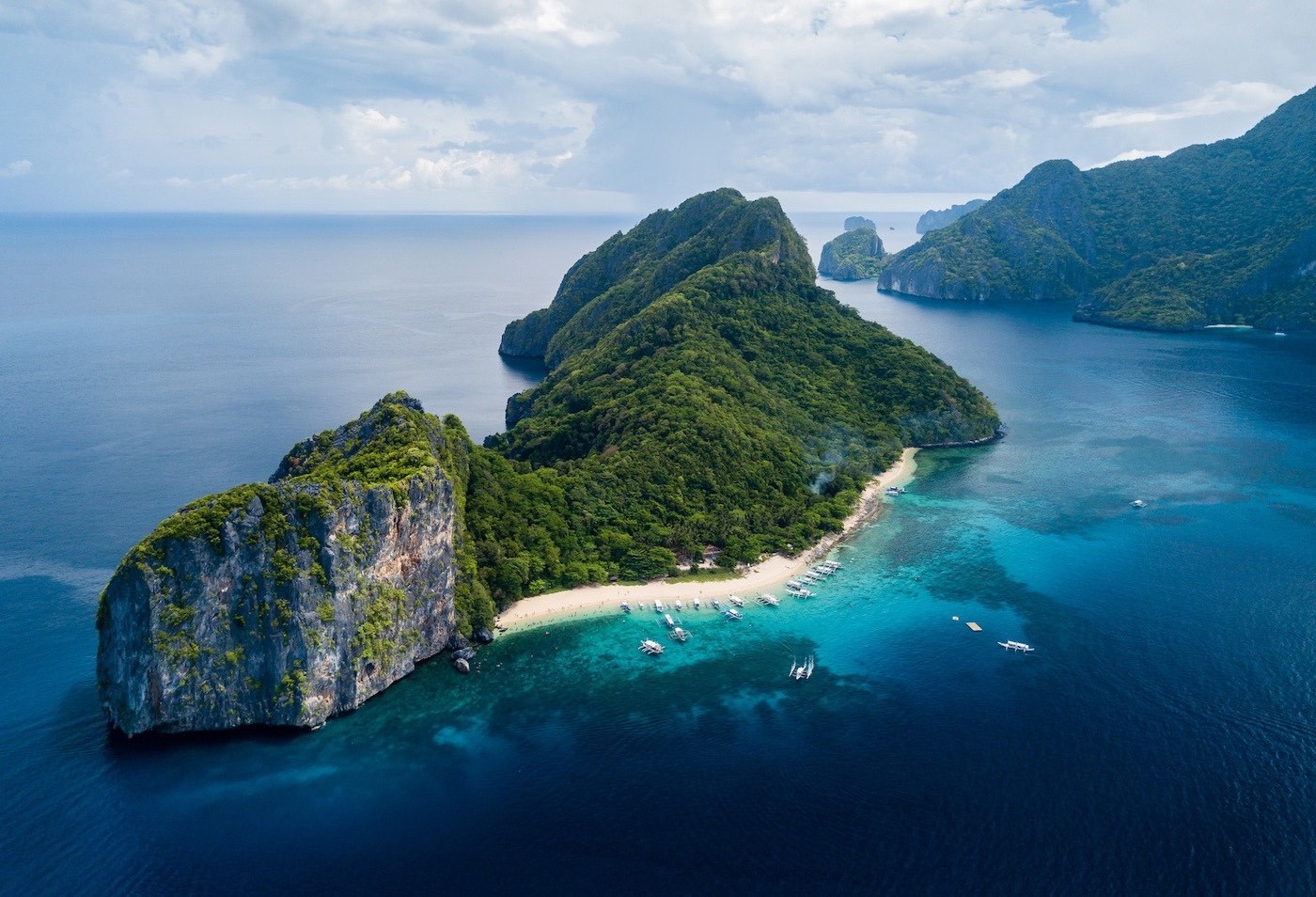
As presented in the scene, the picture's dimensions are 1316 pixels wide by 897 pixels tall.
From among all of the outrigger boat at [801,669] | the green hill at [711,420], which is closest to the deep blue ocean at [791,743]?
the outrigger boat at [801,669]

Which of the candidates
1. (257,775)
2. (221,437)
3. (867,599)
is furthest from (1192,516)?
(221,437)

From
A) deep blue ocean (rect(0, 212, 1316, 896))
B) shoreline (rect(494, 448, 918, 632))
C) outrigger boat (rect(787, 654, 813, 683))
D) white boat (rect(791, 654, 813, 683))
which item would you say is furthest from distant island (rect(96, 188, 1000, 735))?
white boat (rect(791, 654, 813, 683))

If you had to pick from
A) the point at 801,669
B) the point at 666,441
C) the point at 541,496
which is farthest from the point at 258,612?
the point at 666,441

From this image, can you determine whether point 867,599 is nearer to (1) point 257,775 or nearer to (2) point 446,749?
(2) point 446,749

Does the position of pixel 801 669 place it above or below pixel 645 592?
below

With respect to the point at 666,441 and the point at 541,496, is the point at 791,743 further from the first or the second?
the point at 666,441

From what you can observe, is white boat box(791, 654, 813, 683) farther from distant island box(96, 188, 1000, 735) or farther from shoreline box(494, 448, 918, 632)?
distant island box(96, 188, 1000, 735)
